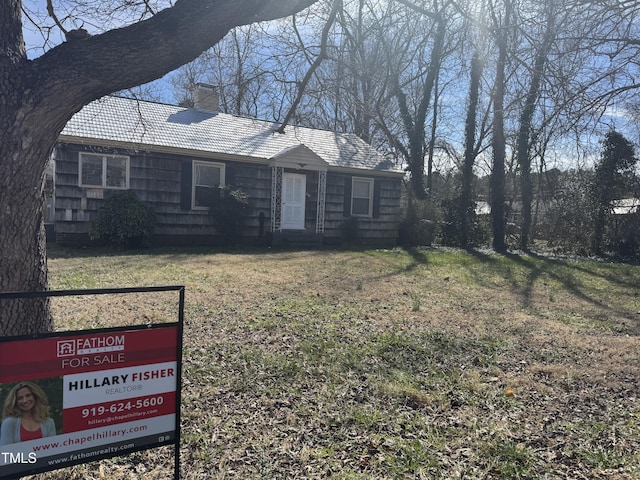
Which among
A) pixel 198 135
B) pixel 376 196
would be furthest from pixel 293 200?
pixel 198 135

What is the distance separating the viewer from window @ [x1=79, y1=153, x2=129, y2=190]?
11.9 meters

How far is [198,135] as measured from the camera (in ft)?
44.7

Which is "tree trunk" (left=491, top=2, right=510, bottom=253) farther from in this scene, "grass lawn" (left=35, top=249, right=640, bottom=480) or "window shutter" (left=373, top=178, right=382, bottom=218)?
"grass lawn" (left=35, top=249, right=640, bottom=480)

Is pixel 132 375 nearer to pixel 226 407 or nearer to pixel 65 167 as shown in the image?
pixel 226 407

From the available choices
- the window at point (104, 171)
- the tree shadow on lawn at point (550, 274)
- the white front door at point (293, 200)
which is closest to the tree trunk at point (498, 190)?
the tree shadow on lawn at point (550, 274)

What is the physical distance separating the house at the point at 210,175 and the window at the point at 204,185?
0.10 feet

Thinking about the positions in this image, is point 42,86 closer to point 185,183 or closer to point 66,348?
point 66,348

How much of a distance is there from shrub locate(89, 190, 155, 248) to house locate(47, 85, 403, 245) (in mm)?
577

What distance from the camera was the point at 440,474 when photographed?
2701mm

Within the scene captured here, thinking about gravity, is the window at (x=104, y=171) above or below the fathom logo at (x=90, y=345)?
→ above

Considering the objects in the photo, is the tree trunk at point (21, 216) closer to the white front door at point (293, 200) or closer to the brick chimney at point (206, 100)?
the white front door at point (293, 200)

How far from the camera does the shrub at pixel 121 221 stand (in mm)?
11445

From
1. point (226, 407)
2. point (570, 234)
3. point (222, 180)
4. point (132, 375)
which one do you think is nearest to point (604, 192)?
point (570, 234)

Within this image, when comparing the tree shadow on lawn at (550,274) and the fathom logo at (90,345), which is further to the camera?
the tree shadow on lawn at (550,274)
